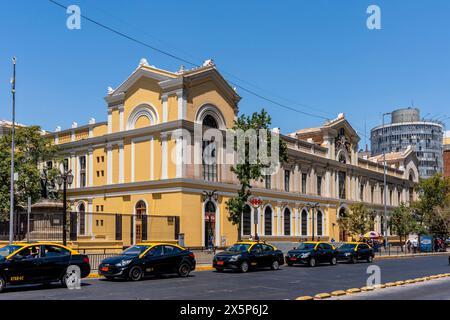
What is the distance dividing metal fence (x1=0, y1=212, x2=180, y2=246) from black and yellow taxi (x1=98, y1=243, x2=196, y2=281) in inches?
310

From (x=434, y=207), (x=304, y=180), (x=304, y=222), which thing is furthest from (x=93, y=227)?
(x=434, y=207)

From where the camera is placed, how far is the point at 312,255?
34.9 meters

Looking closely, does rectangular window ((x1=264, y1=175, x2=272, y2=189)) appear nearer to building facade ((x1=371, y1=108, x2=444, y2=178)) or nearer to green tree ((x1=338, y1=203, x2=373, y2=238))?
green tree ((x1=338, y1=203, x2=373, y2=238))

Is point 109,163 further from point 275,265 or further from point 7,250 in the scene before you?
point 7,250

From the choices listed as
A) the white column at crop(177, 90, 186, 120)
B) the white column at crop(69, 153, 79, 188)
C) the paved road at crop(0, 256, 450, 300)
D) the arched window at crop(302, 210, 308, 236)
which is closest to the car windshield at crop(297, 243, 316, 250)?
the paved road at crop(0, 256, 450, 300)

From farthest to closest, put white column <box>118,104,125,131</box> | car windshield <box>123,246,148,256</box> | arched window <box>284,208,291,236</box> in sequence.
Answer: arched window <box>284,208,291,236</box> < white column <box>118,104,125,131</box> < car windshield <box>123,246,148,256</box>

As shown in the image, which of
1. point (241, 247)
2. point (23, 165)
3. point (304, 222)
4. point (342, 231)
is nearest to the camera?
point (241, 247)

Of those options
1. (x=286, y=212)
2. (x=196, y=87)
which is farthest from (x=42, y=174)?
(x=286, y=212)

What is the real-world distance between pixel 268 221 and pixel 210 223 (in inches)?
371

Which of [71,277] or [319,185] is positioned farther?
[319,185]

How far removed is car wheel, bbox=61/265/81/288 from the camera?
70.6 ft

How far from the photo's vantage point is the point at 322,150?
224 feet

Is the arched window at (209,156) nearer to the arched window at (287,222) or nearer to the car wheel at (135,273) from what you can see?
the arched window at (287,222)

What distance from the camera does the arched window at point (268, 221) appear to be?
56875 mm
